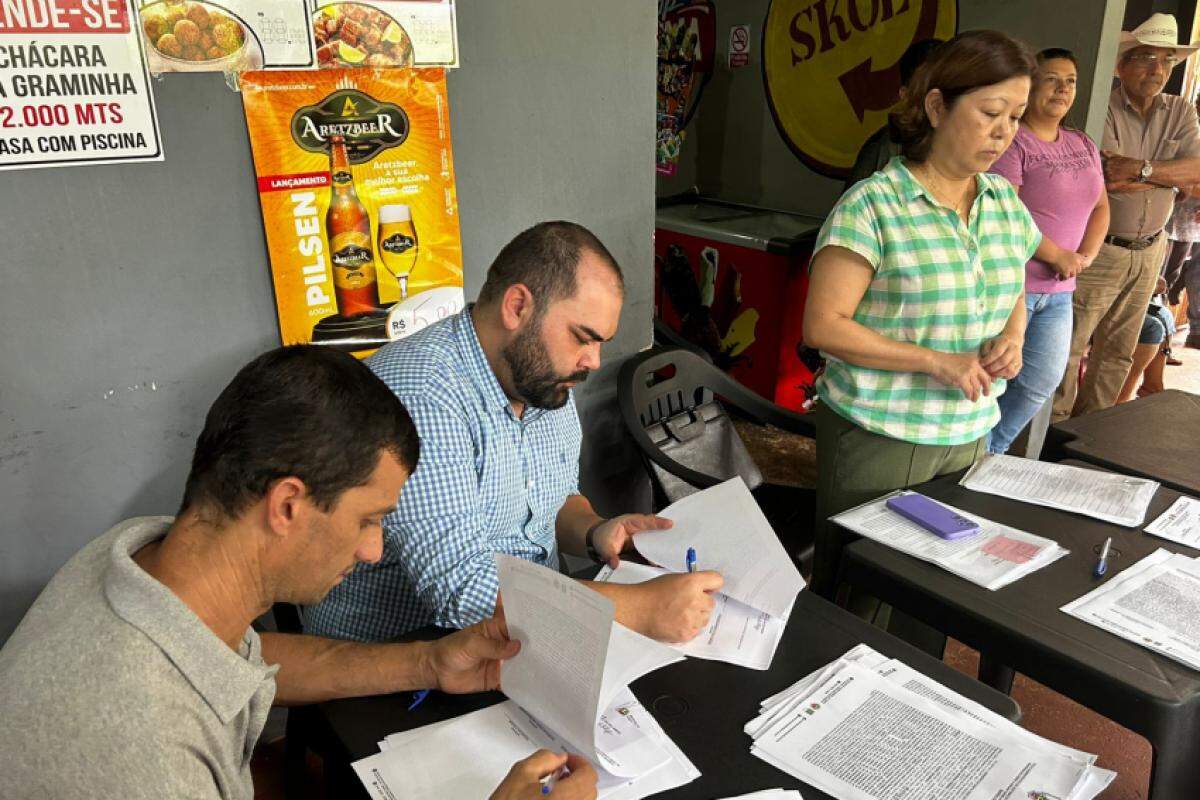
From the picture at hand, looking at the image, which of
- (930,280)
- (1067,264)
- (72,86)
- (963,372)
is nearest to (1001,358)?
(963,372)

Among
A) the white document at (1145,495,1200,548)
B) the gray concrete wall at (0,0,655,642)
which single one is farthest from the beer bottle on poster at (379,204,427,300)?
the white document at (1145,495,1200,548)

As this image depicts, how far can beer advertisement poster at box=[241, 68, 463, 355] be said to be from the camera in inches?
70.7

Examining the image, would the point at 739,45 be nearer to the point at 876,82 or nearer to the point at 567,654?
the point at 876,82

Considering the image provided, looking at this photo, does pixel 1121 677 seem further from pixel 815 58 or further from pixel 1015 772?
pixel 815 58

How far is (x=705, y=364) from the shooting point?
2689 mm

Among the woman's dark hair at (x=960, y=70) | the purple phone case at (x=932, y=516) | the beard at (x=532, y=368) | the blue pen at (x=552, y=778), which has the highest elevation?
the woman's dark hair at (x=960, y=70)

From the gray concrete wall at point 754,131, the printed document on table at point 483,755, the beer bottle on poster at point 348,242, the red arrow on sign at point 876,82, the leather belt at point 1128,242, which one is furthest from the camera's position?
the red arrow on sign at point 876,82

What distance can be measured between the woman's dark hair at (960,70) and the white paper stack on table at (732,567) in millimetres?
A: 886

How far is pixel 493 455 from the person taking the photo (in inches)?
57.6

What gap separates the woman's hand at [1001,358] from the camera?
1.76m

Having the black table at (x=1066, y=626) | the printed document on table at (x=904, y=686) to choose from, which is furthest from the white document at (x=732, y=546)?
the black table at (x=1066, y=626)

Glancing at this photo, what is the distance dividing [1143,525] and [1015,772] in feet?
2.74

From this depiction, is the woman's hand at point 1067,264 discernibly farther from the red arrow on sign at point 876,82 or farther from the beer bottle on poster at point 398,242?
the beer bottle on poster at point 398,242

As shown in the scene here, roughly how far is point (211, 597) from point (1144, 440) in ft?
7.13
